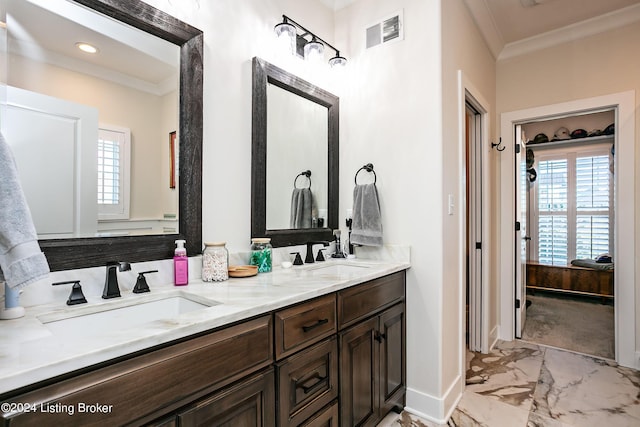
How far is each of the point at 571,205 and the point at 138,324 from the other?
Answer: 5.79m

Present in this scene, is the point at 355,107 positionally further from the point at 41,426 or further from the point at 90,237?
the point at 41,426

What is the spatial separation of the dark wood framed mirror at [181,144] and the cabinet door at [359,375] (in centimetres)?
Result: 84

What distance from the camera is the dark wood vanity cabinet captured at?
1515 millimetres

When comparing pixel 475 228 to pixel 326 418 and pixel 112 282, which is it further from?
pixel 112 282

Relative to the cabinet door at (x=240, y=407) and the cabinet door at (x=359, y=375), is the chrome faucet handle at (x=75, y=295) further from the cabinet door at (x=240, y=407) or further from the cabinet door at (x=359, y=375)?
the cabinet door at (x=359, y=375)

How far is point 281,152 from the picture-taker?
2.02 meters

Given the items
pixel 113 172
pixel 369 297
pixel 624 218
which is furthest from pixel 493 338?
pixel 113 172

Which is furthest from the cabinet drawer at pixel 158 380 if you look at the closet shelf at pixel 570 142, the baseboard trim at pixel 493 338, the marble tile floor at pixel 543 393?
the closet shelf at pixel 570 142

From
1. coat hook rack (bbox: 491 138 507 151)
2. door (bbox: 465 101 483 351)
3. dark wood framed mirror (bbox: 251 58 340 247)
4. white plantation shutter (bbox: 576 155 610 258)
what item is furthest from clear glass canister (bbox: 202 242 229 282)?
white plantation shutter (bbox: 576 155 610 258)

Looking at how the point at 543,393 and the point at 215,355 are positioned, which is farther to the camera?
the point at 543,393

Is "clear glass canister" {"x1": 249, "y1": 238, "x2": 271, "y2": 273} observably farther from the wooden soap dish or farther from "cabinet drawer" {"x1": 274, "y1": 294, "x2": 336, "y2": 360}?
"cabinet drawer" {"x1": 274, "y1": 294, "x2": 336, "y2": 360}

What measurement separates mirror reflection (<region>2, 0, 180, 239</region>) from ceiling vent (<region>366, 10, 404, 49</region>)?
137 cm

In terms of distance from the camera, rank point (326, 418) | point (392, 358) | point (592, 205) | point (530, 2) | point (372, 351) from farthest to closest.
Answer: point (592, 205)
point (530, 2)
point (392, 358)
point (372, 351)
point (326, 418)

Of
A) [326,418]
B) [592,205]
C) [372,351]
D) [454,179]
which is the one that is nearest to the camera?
[326,418]
